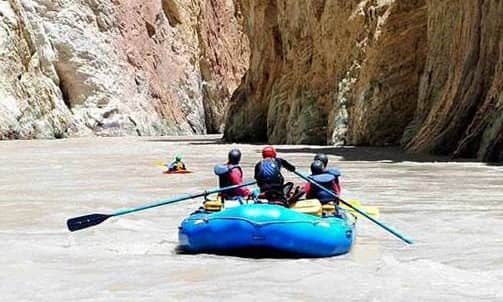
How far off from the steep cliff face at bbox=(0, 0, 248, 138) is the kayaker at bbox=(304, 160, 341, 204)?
3840 centimetres

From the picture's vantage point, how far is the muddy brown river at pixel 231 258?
23.1 ft

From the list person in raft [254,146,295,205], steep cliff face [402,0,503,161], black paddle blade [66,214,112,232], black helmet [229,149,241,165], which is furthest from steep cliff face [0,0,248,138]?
person in raft [254,146,295,205]

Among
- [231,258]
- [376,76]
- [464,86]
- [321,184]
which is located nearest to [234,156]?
[321,184]

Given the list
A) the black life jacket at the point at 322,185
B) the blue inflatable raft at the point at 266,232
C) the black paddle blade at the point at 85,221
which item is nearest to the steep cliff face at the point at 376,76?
the black life jacket at the point at 322,185

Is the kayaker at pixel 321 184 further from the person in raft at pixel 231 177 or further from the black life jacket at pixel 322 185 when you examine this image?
the person in raft at pixel 231 177

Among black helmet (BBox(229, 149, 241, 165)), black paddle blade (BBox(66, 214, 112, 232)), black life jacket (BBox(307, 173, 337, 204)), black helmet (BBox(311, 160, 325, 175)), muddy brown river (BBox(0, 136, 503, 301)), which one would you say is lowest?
muddy brown river (BBox(0, 136, 503, 301))

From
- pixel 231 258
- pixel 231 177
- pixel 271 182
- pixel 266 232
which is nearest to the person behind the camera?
pixel 266 232

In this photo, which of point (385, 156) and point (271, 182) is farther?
point (385, 156)

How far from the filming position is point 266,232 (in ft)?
27.0

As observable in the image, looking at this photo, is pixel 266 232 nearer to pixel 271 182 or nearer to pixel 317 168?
pixel 271 182

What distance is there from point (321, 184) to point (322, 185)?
0.05ft

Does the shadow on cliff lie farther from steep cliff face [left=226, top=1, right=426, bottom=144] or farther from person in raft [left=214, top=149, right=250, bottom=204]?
person in raft [left=214, top=149, right=250, bottom=204]

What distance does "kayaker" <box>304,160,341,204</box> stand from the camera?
9.50m

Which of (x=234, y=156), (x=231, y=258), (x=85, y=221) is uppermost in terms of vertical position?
(x=234, y=156)
